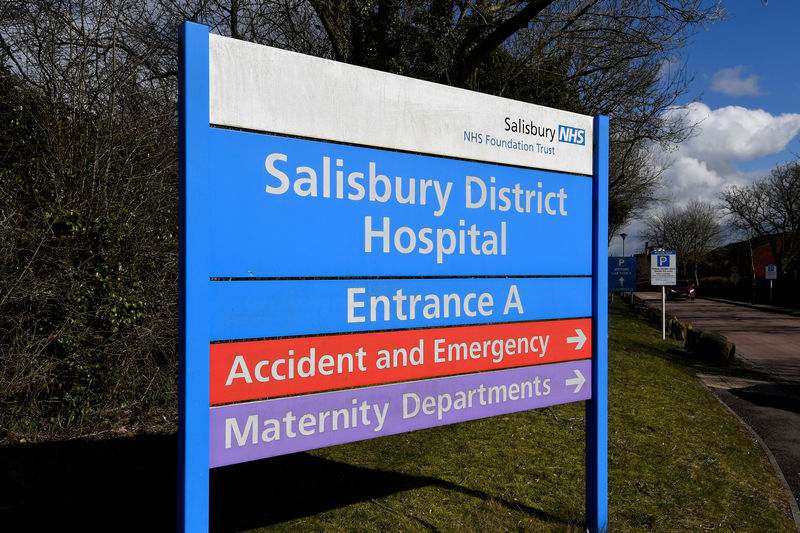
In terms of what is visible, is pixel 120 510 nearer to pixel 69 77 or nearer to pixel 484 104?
pixel 484 104

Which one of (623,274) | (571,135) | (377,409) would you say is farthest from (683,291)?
(377,409)

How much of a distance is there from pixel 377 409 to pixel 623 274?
73.7 feet

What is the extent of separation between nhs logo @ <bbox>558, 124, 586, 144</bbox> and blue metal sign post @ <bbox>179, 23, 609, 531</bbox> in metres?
0.02

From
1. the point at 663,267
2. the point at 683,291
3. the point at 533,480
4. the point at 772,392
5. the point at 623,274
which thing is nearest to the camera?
the point at 533,480

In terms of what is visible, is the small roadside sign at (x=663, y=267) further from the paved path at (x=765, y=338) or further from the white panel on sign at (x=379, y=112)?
the white panel on sign at (x=379, y=112)

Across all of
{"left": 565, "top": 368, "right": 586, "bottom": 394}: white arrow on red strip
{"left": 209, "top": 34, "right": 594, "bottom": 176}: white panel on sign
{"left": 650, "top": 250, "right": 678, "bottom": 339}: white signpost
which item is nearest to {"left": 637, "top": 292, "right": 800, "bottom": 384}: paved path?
{"left": 650, "top": 250, "right": 678, "bottom": 339}: white signpost

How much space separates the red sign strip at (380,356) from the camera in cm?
242

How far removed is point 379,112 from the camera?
2.83m

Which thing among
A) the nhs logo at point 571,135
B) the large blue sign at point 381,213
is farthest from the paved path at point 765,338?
the large blue sign at point 381,213

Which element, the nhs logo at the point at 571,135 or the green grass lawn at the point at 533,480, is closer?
the nhs logo at the point at 571,135

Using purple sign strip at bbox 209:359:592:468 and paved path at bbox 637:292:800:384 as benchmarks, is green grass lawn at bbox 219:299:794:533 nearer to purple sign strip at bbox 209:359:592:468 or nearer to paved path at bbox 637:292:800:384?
purple sign strip at bbox 209:359:592:468

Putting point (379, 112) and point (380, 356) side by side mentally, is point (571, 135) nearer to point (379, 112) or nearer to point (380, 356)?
point (379, 112)

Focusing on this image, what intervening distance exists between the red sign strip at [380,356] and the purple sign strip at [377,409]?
5 cm

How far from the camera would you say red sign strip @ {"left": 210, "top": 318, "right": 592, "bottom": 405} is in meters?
2.42
